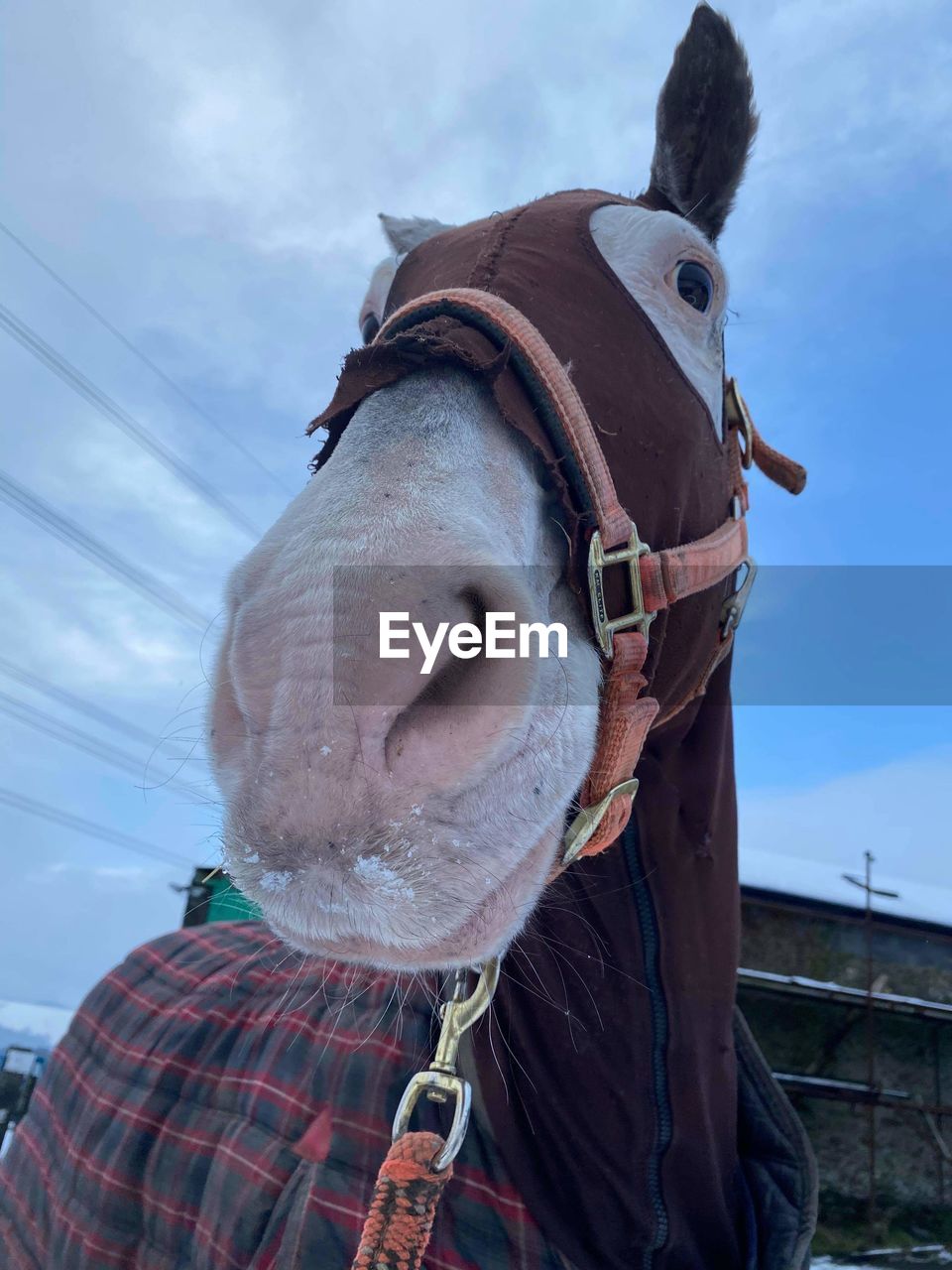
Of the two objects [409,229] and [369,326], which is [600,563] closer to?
[369,326]

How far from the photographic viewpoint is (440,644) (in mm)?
874

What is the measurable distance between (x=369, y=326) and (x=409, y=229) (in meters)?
0.38

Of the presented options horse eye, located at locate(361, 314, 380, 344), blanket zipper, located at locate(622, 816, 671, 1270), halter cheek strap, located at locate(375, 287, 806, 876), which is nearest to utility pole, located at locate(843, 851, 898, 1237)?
blanket zipper, located at locate(622, 816, 671, 1270)

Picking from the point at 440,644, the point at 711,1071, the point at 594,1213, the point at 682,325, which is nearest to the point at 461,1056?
the point at 594,1213

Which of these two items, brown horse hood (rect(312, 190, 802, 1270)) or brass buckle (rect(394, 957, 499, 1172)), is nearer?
brass buckle (rect(394, 957, 499, 1172))

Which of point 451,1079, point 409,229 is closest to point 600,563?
point 451,1079

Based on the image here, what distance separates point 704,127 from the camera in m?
2.27

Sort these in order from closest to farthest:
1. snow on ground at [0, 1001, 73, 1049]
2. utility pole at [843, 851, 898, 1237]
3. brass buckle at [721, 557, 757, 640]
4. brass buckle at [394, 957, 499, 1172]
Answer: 1. brass buckle at [394, 957, 499, 1172]
2. brass buckle at [721, 557, 757, 640]
3. utility pole at [843, 851, 898, 1237]
4. snow on ground at [0, 1001, 73, 1049]

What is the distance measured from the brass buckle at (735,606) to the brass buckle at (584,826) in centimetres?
68

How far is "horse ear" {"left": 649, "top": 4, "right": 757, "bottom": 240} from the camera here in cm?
218

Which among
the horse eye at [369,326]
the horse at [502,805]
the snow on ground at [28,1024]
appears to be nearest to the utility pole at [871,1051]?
the horse at [502,805]

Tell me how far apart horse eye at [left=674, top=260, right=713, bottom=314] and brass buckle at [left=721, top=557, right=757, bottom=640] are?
605mm

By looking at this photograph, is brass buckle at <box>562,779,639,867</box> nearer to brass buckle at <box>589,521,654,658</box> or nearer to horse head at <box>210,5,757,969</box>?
horse head at <box>210,5,757,969</box>

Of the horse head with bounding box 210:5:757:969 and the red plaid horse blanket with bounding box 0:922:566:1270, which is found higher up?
the horse head with bounding box 210:5:757:969
